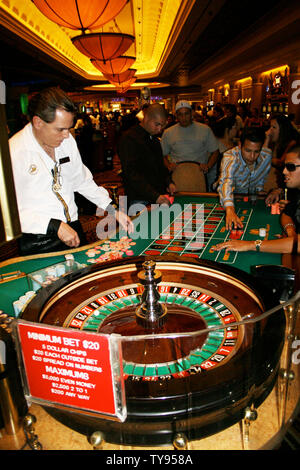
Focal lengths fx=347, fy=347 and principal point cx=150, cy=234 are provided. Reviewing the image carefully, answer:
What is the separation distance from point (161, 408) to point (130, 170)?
305 cm

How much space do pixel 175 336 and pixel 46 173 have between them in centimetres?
166

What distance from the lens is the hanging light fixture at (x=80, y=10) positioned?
11.3 ft

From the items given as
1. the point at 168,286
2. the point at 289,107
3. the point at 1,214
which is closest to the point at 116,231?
the point at 168,286

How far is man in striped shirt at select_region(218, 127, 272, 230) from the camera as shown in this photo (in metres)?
2.97

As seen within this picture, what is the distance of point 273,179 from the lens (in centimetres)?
376

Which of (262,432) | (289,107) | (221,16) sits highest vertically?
(221,16)

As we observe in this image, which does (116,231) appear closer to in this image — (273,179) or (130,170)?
(130,170)

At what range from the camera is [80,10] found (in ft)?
11.6

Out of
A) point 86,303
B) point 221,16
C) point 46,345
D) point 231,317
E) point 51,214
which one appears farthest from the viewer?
point 221,16

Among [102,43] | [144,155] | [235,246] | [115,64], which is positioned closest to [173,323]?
[235,246]

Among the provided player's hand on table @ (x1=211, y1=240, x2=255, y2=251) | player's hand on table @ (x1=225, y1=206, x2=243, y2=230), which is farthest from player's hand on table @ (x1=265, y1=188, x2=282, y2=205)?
player's hand on table @ (x1=211, y1=240, x2=255, y2=251)

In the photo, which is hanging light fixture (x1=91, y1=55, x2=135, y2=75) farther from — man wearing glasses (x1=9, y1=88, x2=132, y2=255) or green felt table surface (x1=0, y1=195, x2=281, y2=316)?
man wearing glasses (x1=9, y1=88, x2=132, y2=255)

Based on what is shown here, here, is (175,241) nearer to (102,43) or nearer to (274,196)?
(274,196)

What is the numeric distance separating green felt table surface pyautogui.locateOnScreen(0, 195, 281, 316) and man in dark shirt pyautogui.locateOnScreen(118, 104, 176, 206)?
0.73 metres
